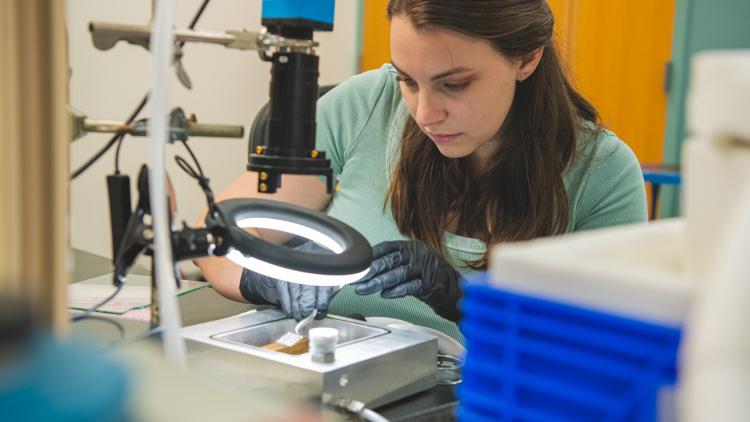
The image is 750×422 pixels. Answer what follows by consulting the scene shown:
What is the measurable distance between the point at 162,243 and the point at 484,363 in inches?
9.8

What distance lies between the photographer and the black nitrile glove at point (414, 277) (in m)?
1.35

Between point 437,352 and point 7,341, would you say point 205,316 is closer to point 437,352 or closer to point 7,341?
point 437,352

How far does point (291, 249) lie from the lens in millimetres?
842

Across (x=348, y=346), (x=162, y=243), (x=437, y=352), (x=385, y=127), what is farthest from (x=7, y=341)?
(x=385, y=127)

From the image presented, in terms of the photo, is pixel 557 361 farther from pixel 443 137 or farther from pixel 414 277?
pixel 443 137

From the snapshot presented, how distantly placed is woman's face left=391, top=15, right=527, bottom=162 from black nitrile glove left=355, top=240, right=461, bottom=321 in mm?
215

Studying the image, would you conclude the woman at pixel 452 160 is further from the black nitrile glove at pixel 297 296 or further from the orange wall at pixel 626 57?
the orange wall at pixel 626 57

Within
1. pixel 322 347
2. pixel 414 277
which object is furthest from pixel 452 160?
pixel 322 347

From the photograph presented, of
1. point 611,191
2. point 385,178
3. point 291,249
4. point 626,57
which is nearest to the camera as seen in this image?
point 291,249

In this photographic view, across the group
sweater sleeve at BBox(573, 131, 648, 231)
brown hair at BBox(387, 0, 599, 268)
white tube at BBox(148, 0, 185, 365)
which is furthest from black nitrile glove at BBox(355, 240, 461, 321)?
white tube at BBox(148, 0, 185, 365)

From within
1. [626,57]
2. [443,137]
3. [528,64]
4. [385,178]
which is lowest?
[385,178]

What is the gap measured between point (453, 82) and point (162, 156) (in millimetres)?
875

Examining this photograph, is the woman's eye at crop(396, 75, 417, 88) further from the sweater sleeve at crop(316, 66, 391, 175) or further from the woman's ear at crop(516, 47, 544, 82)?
the sweater sleeve at crop(316, 66, 391, 175)

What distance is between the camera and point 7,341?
0.87 feet
